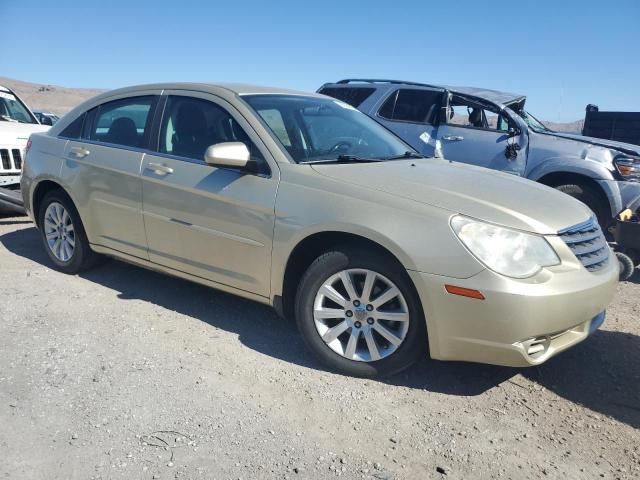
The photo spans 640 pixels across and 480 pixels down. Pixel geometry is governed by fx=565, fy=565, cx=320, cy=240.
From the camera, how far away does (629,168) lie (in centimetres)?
618

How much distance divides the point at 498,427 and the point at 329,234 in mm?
1398

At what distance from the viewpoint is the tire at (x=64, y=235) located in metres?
4.88

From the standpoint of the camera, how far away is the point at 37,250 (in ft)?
19.4

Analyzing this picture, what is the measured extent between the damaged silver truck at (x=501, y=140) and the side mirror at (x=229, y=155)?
3.51m

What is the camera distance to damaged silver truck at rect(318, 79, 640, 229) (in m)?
6.27

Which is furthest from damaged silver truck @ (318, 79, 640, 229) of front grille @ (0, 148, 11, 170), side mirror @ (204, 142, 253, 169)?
front grille @ (0, 148, 11, 170)

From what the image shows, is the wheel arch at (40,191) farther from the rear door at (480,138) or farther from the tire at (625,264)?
the tire at (625,264)

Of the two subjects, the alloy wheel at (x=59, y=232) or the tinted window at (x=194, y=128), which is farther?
the alloy wheel at (x=59, y=232)

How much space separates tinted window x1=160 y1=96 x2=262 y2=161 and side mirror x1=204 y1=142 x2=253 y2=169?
0.24 m

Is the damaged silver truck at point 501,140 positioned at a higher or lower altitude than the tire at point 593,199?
higher

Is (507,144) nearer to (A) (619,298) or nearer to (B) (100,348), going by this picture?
(A) (619,298)

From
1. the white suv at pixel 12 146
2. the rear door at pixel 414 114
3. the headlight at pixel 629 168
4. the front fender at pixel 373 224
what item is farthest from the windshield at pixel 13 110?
the headlight at pixel 629 168

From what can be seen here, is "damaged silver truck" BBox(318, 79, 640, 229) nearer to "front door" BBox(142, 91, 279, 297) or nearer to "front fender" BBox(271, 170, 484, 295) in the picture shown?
"front door" BBox(142, 91, 279, 297)

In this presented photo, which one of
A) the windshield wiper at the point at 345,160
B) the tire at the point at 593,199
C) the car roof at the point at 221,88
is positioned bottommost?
the tire at the point at 593,199
